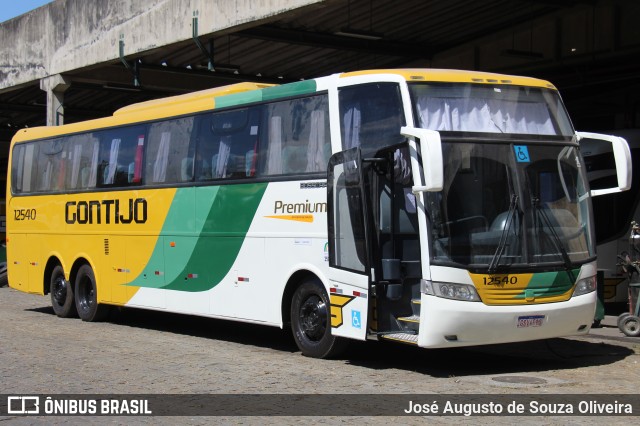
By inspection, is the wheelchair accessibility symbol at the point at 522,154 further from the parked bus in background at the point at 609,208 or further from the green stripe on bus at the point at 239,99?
the parked bus in background at the point at 609,208

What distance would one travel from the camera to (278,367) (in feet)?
36.7

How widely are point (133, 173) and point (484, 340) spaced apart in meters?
7.56

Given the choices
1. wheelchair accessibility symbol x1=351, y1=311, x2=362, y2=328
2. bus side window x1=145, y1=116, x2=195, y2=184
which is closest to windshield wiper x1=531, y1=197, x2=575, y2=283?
wheelchair accessibility symbol x1=351, y1=311, x2=362, y2=328

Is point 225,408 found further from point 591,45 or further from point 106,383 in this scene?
point 591,45

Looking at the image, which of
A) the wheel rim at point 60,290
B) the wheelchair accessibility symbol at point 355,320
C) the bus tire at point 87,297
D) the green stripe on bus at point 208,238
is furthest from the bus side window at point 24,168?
the wheelchair accessibility symbol at point 355,320

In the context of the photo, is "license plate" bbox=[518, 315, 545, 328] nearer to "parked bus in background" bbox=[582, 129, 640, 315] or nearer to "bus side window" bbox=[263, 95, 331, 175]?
"bus side window" bbox=[263, 95, 331, 175]

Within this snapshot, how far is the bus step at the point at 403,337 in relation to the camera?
33.9ft

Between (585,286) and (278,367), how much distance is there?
369cm

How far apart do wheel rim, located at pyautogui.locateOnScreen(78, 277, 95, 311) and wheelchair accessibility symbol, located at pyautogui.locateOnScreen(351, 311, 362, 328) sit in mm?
7490

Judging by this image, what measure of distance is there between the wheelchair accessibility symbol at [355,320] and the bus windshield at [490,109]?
2285mm

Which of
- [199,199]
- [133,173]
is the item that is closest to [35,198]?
[133,173]

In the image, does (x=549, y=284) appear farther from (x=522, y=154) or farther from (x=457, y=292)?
(x=522, y=154)

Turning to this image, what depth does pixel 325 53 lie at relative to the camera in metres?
25.4

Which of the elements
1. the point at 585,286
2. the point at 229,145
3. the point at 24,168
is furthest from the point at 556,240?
the point at 24,168
